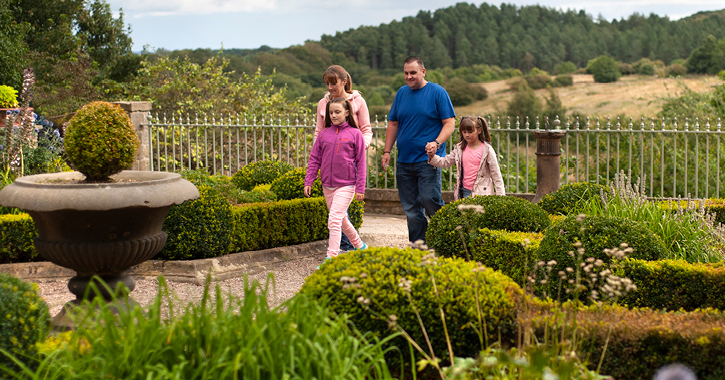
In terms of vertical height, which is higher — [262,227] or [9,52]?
[9,52]

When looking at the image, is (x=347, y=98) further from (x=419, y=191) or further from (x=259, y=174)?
(x=259, y=174)

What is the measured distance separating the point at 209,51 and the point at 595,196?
2995 cm

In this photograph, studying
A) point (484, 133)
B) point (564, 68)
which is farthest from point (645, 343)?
point (564, 68)

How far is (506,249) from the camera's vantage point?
477 centimetres

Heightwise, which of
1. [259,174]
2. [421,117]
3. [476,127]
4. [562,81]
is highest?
[562,81]

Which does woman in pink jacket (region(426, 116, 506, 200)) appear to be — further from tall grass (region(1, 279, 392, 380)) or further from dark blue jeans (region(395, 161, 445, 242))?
tall grass (region(1, 279, 392, 380))

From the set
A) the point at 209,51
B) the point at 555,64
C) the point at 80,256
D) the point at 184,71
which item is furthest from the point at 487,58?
the point at 80,256

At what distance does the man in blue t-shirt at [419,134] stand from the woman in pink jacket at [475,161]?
16 centimetres

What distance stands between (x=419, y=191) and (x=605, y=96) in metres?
34.8

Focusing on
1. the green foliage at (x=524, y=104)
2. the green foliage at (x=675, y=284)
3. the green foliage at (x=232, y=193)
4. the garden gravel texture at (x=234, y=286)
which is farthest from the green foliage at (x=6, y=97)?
the green foliage at (x=524, y=104)

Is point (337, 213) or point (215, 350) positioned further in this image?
point (337, 213)

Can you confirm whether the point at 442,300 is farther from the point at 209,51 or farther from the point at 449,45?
the point at 449,45

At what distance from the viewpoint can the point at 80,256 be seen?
4.00m

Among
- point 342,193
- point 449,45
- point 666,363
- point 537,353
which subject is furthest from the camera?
point 449,45
